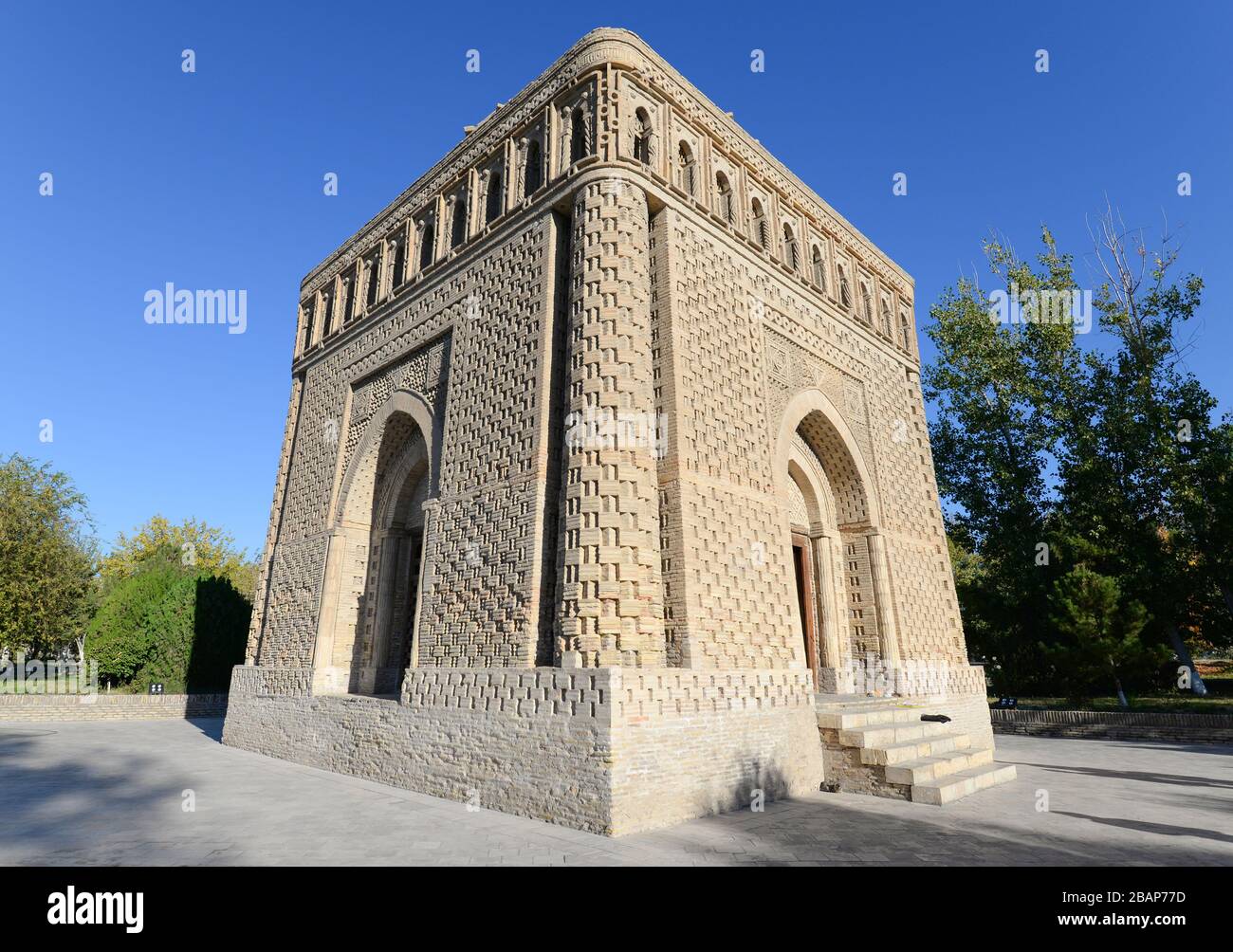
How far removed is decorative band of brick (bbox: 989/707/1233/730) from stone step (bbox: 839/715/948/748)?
8.70 m

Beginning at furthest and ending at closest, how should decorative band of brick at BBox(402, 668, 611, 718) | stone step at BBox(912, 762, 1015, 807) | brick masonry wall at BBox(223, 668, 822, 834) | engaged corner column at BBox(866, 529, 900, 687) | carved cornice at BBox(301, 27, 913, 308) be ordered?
engaged corner column at BBox(866, 529, 900, 687)
carved cornice at BBox(301, 27, 913, 308)
stone step at BBox(912, 762, 1015, 807)
decorative band of brick at BBox(402, 668, 611, 718)
brick masonry wall at BBox(223, 668, 822, 834)

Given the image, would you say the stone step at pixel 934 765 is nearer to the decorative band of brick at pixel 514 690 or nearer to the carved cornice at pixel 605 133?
the decorative band of brick at pixel 514 690

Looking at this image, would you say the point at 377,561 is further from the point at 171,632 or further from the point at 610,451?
the point at 171,632

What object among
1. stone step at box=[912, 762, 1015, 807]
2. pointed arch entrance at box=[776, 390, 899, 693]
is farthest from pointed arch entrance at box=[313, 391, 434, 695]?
stone step at box=[912, 762, 1015, 807]

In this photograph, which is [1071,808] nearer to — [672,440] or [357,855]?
[672,440]

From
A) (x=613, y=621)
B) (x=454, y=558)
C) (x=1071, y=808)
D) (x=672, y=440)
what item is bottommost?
(x=1071, y=808)

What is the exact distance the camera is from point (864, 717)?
30.0 ft

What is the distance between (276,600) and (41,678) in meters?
20.9

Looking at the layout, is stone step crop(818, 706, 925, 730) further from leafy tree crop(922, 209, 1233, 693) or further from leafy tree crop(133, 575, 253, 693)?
leafy tree crop(133, 575, 253, 693)

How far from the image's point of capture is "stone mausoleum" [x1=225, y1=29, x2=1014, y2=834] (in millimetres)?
7445

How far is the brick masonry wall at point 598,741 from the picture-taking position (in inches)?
258

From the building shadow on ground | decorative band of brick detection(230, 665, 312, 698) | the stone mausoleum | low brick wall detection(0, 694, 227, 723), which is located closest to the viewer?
the building shadow on ground
